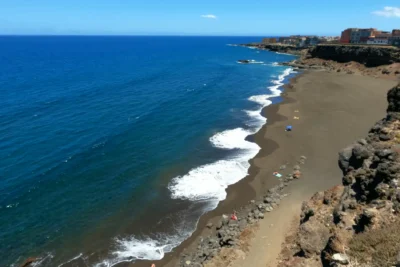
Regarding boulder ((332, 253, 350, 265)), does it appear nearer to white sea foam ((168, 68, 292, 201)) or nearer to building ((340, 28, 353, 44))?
white sea foam ((168, 68, 292, 201))

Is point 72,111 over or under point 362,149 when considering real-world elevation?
under

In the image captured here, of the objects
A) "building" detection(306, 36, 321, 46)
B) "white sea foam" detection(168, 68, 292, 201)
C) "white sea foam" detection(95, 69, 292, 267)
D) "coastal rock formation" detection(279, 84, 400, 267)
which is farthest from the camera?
"building" detection(306, 36, 321, 46)

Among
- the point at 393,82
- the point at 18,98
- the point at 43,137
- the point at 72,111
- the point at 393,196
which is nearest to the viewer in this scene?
the point at 393,196

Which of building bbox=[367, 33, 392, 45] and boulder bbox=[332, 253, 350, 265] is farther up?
building bbox=[367, 33, 392, 45]

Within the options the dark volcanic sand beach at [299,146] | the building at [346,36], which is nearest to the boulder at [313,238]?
the dark volcanic sand beach at [299,146]

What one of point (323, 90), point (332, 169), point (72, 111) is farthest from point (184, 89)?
point (332, 169)

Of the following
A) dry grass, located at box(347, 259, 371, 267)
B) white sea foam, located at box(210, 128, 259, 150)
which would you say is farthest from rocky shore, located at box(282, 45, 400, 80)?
dry grass, located at box(347, 259, 371, 267)

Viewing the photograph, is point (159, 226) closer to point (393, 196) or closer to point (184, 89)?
point (393, 196)

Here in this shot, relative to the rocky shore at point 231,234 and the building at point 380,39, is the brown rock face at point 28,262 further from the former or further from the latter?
the building at point 380,39
